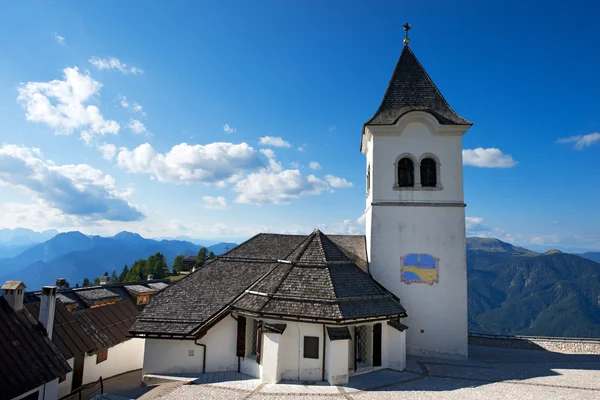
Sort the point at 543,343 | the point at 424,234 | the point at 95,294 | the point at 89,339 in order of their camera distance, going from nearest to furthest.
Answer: the point at 89,339 → the point at 424,234 → the point at 543,343 → the point at 95,294

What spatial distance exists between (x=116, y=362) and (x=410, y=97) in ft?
71.8

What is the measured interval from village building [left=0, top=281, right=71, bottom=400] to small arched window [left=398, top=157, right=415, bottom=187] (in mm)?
16462

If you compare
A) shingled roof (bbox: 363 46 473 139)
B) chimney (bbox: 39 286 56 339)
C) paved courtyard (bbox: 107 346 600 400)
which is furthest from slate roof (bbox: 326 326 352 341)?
chimney (bbox: 39 286 56 339)

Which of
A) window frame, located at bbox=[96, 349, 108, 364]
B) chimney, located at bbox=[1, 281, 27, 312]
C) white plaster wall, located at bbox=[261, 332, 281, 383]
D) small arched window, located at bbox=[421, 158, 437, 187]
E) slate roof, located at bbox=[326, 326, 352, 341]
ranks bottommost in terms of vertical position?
window frame, located at bbox=[96, 349, 108, 364]

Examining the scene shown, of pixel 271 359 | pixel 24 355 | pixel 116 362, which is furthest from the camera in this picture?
pixel 116 362

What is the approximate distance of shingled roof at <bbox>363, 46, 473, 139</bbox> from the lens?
64.1 feet

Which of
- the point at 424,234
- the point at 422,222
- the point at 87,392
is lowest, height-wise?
the point at 87,392

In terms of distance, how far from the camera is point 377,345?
16.0 m

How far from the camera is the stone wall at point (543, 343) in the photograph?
20469 millimetres

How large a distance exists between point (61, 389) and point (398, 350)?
14678 millimetres

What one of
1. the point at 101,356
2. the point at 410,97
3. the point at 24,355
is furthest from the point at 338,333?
the point at 410,97

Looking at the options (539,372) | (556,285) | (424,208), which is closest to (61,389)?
(424,208)

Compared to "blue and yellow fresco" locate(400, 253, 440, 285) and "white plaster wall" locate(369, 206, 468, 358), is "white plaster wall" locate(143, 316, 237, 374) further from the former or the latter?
"blue and yellow fresco" locate(400, 253, 440, 285)

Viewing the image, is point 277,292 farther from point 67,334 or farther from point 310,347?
point 67,334
